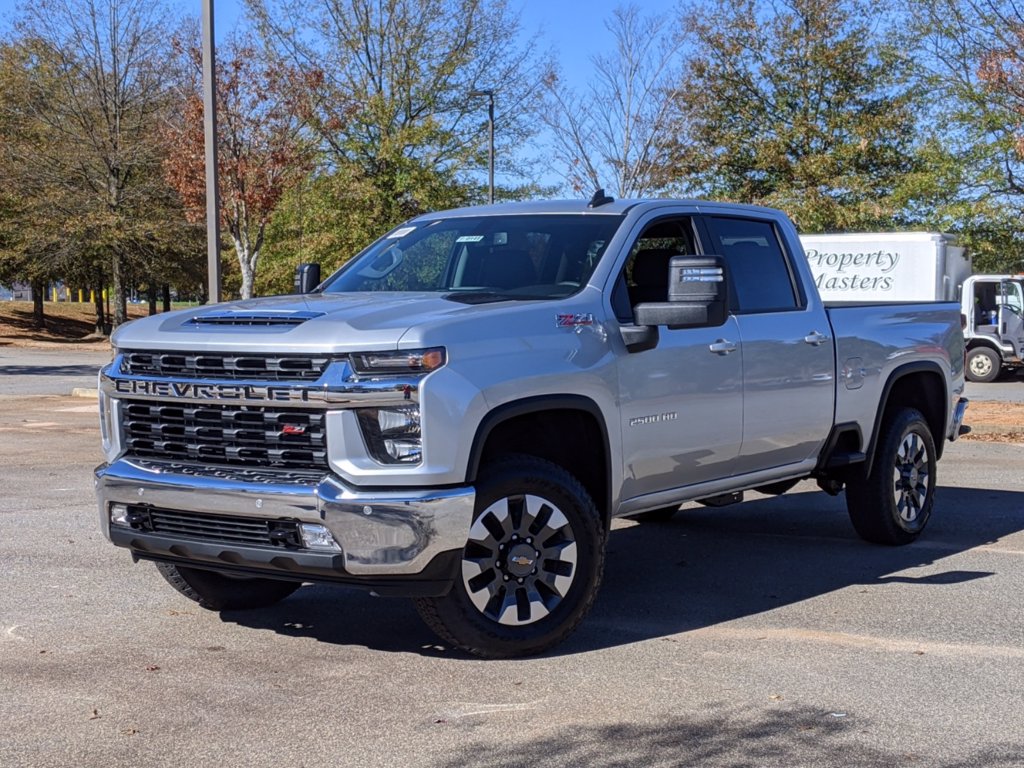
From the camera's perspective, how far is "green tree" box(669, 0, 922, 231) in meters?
33.9

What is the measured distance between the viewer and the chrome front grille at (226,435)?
208 inches

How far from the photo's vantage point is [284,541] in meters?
5.23

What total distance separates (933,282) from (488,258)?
21456 millimetres

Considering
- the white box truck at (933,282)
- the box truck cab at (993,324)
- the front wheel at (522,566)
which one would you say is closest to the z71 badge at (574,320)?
the front wheel at (522,566)

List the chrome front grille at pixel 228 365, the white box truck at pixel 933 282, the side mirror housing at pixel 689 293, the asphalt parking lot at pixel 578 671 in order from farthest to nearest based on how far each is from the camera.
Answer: the white box truck at pixel 933 282 → the side mirror housing at pixel 689 293 → the chrome front grille at pixel 228 365 → the asphalt parking lot at pixel 578 671

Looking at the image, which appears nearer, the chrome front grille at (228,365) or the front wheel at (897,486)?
the chrome front grille at (228,365)

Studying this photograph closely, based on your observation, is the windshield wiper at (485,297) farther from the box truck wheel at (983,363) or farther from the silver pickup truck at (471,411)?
the box truck wheel at (983,363)

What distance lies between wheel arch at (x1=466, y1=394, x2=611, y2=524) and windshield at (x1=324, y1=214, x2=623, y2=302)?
1.95ft

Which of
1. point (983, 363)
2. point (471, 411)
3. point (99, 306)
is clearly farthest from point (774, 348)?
point (99, 306)

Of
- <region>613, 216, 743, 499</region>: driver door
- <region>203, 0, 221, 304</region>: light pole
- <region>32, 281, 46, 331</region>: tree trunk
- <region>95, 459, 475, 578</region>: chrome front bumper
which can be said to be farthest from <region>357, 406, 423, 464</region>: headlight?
<region>32, 281, 46, 331</region>: tree trunk

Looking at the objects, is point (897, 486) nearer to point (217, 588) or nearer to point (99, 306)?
point (217, 588)

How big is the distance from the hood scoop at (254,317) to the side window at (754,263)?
8.17ft

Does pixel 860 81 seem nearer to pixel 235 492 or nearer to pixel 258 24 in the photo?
pixel 258 24

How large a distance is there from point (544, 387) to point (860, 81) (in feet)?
103
